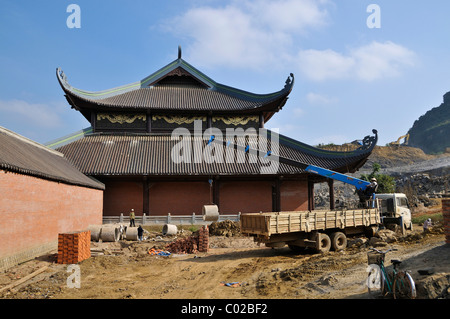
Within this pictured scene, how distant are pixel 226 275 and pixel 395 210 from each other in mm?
9507

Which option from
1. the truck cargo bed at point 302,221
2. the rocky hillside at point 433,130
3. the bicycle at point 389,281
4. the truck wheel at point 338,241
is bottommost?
the truck wheel at point 338,241

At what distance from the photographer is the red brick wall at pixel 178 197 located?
2144 cm

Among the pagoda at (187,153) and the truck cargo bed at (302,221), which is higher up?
the pagoda at (187,153)

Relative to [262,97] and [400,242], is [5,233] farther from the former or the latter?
[262,97]

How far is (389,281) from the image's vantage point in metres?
5.73

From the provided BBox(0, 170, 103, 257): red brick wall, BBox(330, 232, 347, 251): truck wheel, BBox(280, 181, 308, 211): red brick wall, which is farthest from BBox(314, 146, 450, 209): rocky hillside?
BBox(0, 170, 103, 257): red brick wall

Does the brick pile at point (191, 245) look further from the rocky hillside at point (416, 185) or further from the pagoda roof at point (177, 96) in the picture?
the rocky hillside at point (416, 185)

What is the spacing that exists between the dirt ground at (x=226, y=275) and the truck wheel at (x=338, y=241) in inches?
15.2

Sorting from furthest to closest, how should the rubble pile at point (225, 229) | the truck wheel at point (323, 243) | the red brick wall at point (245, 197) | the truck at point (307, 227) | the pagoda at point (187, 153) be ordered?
1. the red brick wall at point (245, 197)
2. the pagoda at point (187, 153)
3. the rubble pile at point (225, 229)
4. the truck wheel at point (323, 243)
5. the truck at point (307, 227)

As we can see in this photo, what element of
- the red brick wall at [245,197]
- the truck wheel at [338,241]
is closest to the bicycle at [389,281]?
the truck wheel at [338,241]

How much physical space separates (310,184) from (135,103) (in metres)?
14.6

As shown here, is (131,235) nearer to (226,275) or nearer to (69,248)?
(69,248)

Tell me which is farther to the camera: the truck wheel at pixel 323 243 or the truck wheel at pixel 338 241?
the truck wheel at pixel 338 241

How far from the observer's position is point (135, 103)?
2380 centimetres
